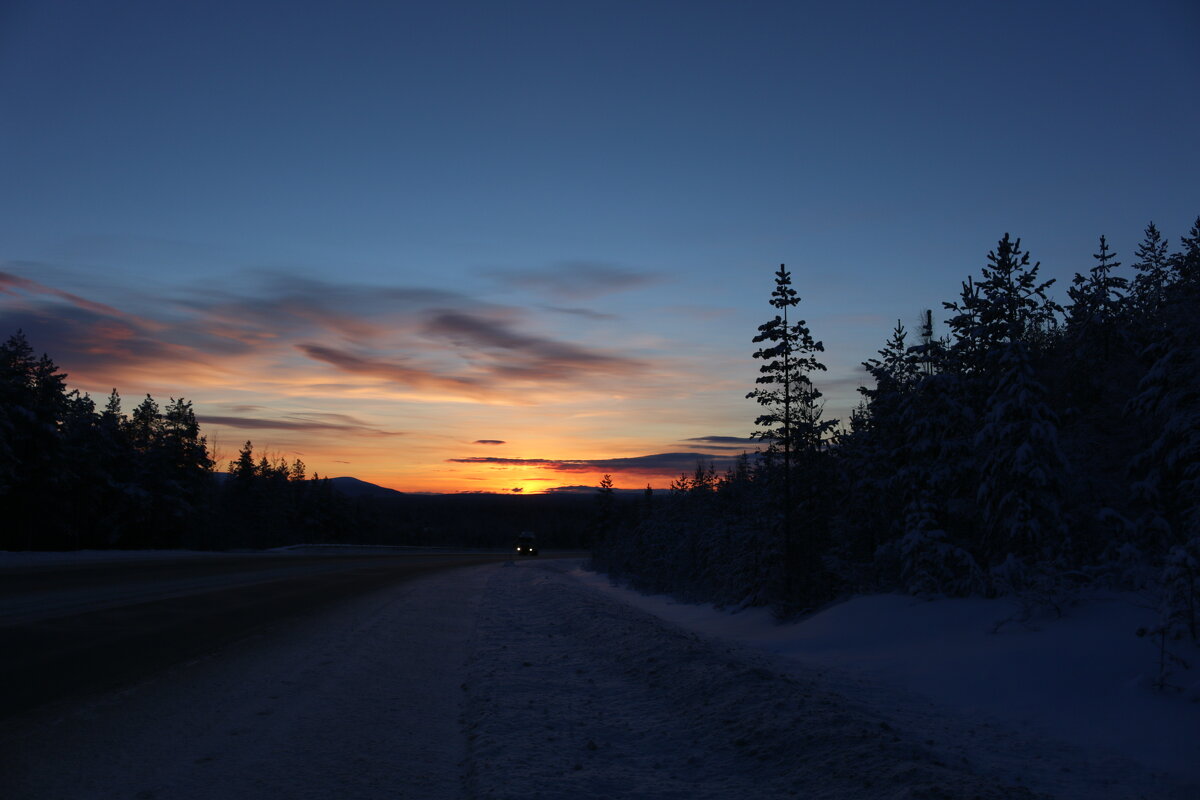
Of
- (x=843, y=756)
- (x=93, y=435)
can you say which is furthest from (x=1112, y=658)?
(x=93, y=435)

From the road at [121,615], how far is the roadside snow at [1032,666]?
10.1 m

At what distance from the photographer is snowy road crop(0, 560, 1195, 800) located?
18.7 feet

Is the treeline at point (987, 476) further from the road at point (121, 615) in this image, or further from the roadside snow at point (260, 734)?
the road at point (121, 615)

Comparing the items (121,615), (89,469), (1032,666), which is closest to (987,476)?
(1032,666)

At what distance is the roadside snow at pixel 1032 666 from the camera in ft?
27.1

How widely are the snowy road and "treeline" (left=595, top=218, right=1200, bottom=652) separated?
177 inches

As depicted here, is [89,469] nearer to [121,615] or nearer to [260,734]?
[121,615]

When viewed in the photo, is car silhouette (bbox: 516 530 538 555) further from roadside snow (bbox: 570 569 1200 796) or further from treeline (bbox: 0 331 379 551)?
roadside snow (bbox: 570 569 1200 796)

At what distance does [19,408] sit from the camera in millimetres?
45094

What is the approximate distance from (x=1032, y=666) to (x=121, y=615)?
15.9 meters

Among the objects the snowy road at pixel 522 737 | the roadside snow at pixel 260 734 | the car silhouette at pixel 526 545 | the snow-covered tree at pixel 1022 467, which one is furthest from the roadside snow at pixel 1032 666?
the car silhouette at pixel 526 545

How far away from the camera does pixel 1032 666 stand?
10.9 metres

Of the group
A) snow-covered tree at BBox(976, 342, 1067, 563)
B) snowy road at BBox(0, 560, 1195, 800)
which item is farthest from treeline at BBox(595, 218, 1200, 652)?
snowy road at BBox(0, 560, 1195, 800)

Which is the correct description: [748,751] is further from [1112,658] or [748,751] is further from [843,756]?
[1112,658]
